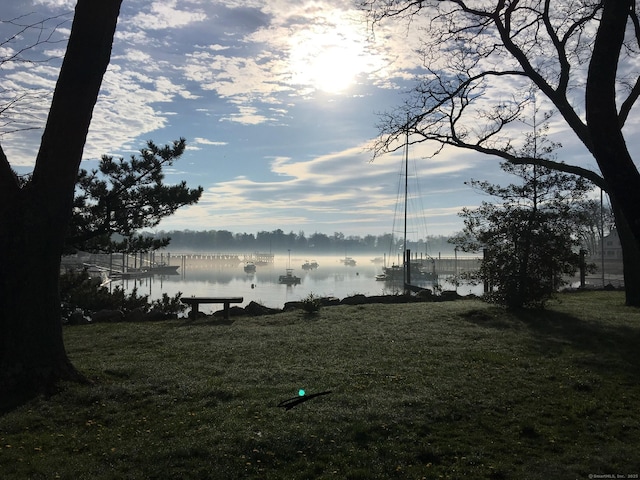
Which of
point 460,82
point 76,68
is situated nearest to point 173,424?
point 76,68

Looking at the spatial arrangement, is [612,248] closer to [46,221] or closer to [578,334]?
[578,334]

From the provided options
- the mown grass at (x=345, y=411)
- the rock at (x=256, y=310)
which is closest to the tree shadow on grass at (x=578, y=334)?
the mown grass at (x=345, y=411)

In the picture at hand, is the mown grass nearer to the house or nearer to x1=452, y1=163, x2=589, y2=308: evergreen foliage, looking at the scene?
x1=452, y1=163, x2=589, y2=308: evergreen foliage

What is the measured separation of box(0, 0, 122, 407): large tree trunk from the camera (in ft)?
19.3

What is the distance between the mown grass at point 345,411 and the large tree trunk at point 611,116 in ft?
7.51

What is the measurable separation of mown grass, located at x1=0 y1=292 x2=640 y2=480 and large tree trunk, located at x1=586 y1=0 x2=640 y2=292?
2289mm

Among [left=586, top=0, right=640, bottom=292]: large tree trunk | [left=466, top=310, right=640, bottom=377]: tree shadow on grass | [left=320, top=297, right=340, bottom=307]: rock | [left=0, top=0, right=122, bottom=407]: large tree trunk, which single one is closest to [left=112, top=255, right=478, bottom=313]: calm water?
[left=320, top=297, right=340, bottom=307]: rock

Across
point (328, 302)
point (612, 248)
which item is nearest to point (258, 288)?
point (328, 302)

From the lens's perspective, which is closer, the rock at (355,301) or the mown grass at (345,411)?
the mown grass at (345,411)

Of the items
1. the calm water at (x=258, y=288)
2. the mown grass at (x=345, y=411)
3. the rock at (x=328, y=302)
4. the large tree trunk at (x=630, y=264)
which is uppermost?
the large tree trunk at (x=630, y=264)

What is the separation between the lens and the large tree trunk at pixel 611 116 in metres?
4.41

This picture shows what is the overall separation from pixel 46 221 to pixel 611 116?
669 centimetres

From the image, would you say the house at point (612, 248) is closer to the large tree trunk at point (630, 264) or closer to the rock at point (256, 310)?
the large tree trunk at point (630, 264)

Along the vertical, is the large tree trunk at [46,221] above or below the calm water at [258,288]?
above
